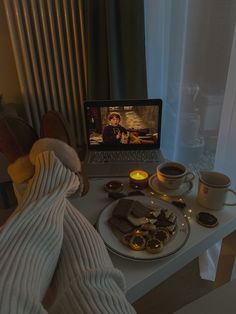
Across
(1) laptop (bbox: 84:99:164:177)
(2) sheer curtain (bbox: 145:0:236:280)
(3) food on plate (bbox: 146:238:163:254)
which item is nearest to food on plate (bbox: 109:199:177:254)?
(3) food on plate (bbox: 146:238:163:254)

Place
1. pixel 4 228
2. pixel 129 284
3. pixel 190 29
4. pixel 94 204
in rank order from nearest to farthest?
pixel 4 228 → pixel 129 284 → pixel 94 204 → pixel 190 29

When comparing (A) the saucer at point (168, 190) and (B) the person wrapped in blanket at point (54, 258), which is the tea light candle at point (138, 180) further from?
(B) the person wrapped in blanket at point (54, 258)

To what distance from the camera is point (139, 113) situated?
3.36ft

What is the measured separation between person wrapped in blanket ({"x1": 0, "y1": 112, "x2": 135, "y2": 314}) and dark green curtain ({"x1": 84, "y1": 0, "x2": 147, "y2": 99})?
27.8 inches

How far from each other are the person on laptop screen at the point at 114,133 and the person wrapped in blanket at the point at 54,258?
17.4 inches

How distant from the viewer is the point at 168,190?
2.62 feet

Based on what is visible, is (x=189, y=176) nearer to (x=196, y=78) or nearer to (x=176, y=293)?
(x=196, y=78)

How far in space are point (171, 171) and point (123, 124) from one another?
319 mm

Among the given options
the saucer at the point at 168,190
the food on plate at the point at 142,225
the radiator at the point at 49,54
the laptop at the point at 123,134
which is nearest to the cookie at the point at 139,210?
the food on plate at the point at 142,225

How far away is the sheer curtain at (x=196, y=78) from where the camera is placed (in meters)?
0.86

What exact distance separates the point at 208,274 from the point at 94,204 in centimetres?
74

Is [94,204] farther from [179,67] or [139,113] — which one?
[179,67]

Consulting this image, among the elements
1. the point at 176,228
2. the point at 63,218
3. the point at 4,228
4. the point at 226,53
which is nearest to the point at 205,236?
the point at 176,228

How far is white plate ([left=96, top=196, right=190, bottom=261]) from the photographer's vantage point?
0.59m
